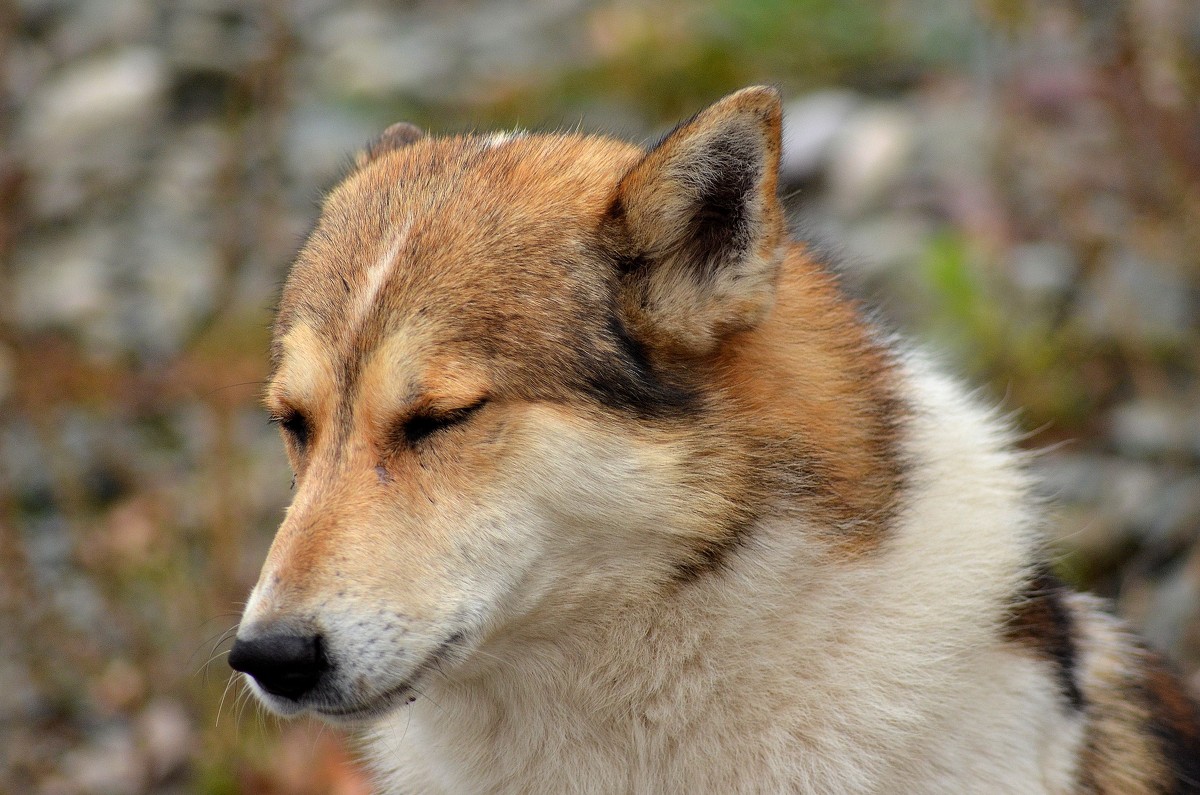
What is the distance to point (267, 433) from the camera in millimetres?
8789

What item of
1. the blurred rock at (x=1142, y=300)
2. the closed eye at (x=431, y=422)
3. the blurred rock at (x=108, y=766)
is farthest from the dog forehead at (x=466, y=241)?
the blurred rock at (x=1142, y=300)

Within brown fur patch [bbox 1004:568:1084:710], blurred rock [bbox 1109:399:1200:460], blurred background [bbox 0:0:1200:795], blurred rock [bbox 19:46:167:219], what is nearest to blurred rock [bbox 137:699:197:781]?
blurred background [bbox 0:0:1200:795]

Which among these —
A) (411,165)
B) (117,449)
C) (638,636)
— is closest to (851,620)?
(638,636)

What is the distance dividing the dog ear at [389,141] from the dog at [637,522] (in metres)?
0.61

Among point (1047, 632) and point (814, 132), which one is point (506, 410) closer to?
point (1047, 632)

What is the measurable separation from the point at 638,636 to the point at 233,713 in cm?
358

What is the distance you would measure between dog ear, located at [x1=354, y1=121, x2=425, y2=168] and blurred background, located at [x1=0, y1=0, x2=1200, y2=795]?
0.33 meters

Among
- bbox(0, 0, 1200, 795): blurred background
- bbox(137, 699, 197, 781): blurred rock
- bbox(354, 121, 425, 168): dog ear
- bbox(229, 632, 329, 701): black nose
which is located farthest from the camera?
bbox(0, 0, 1200, 795): blurred background

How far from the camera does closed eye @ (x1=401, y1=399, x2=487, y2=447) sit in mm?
3100

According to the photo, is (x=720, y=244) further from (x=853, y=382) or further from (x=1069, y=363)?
(x=1069, y=363)

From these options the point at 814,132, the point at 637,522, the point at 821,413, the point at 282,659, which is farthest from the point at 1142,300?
the point at 282,659

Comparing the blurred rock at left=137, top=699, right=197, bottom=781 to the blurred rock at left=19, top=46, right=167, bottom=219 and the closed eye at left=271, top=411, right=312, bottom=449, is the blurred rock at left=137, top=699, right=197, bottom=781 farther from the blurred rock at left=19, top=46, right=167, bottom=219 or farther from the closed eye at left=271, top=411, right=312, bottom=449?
the blurred rock at left=19, top=46, right=167, bottom=219

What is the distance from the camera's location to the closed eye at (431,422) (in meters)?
3.10

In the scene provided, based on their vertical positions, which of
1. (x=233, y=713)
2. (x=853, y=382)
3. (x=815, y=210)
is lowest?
(x=233, y=713)
